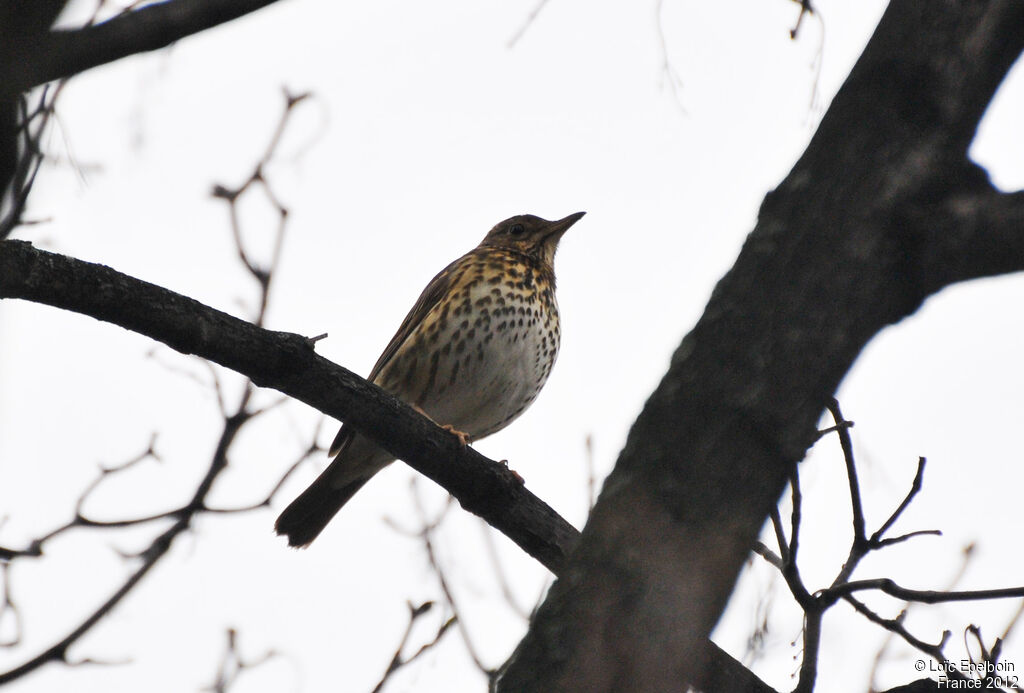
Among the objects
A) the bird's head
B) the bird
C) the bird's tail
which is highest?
the bird's head

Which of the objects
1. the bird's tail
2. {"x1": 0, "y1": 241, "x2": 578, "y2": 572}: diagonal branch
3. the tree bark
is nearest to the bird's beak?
the bird's tail

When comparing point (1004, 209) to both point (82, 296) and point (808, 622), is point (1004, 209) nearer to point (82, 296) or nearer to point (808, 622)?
point (808, 622)

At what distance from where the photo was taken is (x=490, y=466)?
181 inches

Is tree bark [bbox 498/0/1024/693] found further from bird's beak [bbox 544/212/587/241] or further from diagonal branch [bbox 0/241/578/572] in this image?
bird's beak [bbox 544/212/587/241]

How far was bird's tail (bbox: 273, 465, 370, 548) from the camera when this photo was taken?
6938 mm

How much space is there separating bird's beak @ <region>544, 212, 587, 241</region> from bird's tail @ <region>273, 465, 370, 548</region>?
245 cm

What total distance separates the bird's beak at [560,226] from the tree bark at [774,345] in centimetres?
583

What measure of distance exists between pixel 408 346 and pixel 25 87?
15.8ft

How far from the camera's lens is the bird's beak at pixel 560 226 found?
8.26 m

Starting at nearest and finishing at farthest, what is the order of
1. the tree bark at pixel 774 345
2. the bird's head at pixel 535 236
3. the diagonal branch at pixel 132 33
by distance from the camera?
the tree bark at pixel 774 345 → the diagonal branch at pixel 132 33 → the bird's head at pixel 535 236

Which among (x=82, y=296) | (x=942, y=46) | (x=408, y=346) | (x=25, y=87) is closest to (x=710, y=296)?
(x=942, y=46)

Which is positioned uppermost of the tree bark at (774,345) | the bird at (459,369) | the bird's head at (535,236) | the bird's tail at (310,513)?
the bird's head at (535,236)

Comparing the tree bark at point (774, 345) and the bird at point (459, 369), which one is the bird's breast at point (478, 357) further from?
the tree bark at point (774, 345)

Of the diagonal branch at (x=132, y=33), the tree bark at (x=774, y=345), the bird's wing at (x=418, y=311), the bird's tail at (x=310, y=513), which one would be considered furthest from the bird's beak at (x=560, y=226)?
the tree bark at (x=774, y=345)
